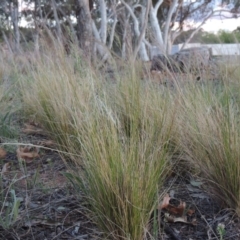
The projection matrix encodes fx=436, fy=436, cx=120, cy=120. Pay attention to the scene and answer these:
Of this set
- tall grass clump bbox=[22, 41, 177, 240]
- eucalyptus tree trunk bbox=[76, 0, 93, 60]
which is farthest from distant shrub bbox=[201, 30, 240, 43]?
eucalyptus tree trunk bbox=[76, 0, 93, 60]

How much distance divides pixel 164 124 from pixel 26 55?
3366 millimetres

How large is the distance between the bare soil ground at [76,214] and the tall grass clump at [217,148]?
0.26 feet

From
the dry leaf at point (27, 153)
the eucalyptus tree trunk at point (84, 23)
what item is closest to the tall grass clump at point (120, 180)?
the dry leaf at point (27, 153)

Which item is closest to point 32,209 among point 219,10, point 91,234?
point 91,234

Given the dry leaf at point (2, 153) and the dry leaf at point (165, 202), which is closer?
the dry leaf at point (165, 202)

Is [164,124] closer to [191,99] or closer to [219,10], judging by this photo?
[191,99]

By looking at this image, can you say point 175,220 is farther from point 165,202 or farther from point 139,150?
point 139,150

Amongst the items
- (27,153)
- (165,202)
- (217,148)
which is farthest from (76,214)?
(27,153)

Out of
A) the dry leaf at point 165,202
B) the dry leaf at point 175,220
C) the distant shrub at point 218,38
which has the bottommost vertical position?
the dry leaf at point 175,220

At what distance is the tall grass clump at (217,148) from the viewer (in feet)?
5.27

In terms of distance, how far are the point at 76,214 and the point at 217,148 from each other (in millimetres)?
598

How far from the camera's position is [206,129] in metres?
1.80

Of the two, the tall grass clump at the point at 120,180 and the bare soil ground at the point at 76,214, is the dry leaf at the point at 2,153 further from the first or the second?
the tall grass clump at the point at 120,180

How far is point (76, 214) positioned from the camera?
168 cm
